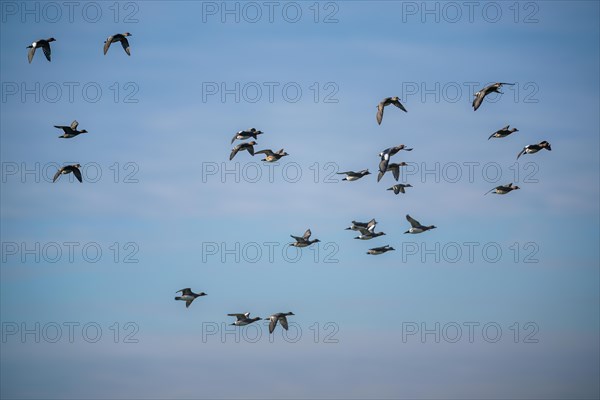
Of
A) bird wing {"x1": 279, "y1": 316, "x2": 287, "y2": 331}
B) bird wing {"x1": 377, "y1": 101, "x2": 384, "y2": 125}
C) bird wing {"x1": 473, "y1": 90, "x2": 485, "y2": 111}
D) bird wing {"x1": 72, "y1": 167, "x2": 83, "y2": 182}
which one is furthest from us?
bird wing {"x1": 279, "y1": 316, "x2": 287, "y2": 331}

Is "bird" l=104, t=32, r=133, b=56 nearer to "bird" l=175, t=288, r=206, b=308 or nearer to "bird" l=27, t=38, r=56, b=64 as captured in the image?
"bird" l=27, t=38, r=56, b=64

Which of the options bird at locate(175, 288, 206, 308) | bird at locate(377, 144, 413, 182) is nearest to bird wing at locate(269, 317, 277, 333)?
bird at locate(175, 288, 206, 308)

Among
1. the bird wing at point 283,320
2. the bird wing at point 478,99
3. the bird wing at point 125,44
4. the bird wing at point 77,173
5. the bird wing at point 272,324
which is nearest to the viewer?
the bird wing at point 478,99

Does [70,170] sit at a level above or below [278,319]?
above

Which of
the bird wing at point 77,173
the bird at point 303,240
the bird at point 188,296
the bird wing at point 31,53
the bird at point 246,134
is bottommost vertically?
the bird at point 188,296

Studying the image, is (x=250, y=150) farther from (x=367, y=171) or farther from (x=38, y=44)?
(x=38, y=44)

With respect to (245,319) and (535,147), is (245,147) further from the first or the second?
(535,147)

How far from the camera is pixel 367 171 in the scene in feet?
307

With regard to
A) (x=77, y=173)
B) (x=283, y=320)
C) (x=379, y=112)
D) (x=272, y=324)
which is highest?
(x=379, y=112)

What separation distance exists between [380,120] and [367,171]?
11479mm

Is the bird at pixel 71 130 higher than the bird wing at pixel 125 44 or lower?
lower

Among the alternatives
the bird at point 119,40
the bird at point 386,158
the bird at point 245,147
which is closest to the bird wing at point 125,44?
→ the bird at point 119,40

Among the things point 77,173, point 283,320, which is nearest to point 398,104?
point 283,320

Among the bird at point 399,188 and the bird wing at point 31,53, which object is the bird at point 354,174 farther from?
the bird wing at point 31,53
